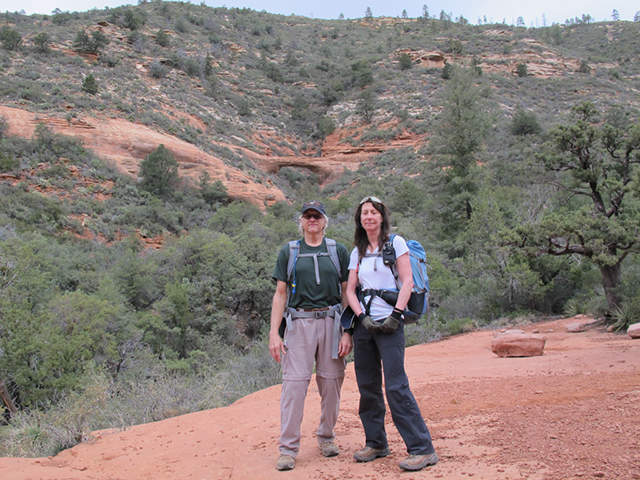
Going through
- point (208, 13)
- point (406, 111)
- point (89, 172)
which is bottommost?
point (89, 172)

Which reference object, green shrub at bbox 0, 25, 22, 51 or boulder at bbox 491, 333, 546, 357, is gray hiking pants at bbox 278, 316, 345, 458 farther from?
green shrub at bbox 0, 25, 22, 51

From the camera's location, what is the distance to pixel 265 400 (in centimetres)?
497

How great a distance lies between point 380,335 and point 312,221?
34.8 inches

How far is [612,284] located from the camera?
8.45m

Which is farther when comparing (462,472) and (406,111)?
(406,111)

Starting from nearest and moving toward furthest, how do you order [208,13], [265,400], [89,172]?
1. [265,400]
2. [89,172]
3. [208,13]

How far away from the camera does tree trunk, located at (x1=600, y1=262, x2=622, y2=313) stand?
8375mm

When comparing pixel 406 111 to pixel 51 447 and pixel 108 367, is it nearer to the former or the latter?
pixel 108 367

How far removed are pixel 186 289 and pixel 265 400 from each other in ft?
26.6

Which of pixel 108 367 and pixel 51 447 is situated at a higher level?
pixel 51 447

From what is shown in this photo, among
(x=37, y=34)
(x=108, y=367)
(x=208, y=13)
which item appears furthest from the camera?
(x=208, y=13)

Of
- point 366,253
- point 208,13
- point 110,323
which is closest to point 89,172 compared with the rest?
point 110,323

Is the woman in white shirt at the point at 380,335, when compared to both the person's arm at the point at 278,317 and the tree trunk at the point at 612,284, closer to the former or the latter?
the person's arm at the point at 278,317

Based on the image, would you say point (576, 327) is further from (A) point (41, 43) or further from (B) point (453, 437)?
(A) point (41, 43)
